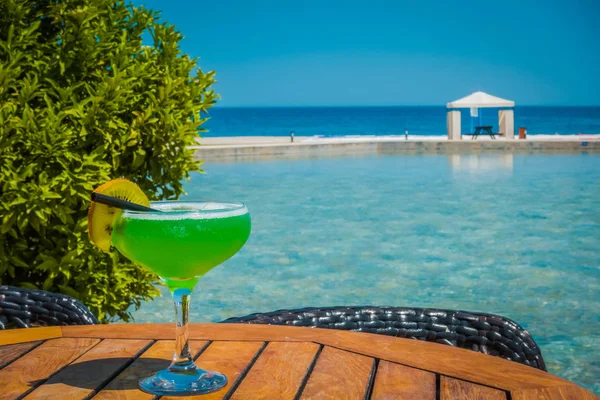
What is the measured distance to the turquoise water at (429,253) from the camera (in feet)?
21.0

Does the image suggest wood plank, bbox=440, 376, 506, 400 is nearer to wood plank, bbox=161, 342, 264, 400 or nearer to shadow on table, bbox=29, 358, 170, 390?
wood plank, bbox=161, 342, 264, 400

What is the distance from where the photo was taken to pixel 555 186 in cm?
1470

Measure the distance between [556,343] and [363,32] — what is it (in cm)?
9565

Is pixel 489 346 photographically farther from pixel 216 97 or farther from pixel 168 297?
pixel 168 297

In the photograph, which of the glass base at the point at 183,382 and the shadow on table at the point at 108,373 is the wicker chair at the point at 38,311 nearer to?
the shadow on table at the point at 108,373

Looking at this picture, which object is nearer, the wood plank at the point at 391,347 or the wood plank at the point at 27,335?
the wood plank at the point at 391,347

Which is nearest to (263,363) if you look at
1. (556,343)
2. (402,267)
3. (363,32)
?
(556,343)

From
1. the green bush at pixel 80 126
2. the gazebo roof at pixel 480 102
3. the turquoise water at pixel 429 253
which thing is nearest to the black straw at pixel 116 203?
the green bush at pixel 80 126

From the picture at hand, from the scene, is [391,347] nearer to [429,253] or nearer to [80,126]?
[80,126]

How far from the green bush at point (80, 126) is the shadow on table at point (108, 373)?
2.28 m

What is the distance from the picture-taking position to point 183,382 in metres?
1.17

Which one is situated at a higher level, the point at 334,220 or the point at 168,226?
the point at 168,226

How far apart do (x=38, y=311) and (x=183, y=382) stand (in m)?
1.05


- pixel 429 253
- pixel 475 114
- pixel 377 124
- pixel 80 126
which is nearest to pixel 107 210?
pixel 80 126
